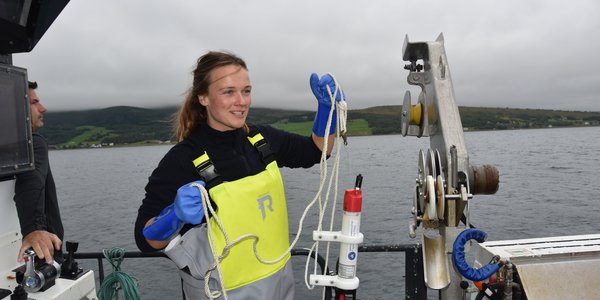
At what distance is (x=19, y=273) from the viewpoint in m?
3.23

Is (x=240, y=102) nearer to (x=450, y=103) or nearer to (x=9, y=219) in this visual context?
(x=450, y=103)

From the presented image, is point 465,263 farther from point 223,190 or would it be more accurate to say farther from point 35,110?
point 35,110

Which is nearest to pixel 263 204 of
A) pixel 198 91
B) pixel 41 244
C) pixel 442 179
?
pixel 198 91

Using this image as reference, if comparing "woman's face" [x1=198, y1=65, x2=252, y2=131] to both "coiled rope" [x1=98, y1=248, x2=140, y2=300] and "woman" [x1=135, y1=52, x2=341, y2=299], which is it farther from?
"coiled rope" [x1=98, y1=248, x2=140, y2=300]

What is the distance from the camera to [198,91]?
10.1 feet

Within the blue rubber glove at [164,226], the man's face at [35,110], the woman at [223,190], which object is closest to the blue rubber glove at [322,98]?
the woman at [223,190]

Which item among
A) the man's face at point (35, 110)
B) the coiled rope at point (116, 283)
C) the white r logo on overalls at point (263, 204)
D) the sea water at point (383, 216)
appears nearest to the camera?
the white r logo on overalls at point (263, 204)

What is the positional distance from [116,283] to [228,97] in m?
2.59

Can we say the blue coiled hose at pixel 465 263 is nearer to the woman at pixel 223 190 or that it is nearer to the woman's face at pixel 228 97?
the woman at pixel 223 190

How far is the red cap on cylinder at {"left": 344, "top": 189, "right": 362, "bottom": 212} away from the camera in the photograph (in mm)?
2230

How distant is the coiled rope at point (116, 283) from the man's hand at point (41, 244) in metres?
0.96

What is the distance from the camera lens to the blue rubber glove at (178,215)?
91.9 inches

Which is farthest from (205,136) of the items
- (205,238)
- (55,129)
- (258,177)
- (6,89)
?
(55,129)

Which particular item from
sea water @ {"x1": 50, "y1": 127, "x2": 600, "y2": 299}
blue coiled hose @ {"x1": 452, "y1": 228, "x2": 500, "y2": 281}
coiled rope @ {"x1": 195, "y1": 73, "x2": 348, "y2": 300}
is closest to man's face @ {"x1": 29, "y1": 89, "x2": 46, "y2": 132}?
coiled rope @ {"x1": 195, "y1": 73, "x2": 348, "y2": 300}
